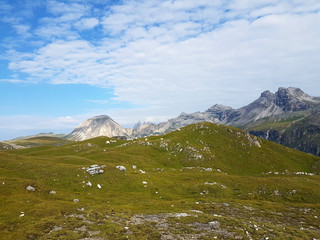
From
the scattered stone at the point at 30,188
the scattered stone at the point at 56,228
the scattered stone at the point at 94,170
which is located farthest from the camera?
the scattered stone at the point at 94,170

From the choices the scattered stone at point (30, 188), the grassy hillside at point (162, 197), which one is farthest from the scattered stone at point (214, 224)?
the scattered stone at point (30, 188)

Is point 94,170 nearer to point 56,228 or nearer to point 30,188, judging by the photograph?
point 30,188

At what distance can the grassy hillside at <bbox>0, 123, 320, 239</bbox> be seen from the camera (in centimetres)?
2766

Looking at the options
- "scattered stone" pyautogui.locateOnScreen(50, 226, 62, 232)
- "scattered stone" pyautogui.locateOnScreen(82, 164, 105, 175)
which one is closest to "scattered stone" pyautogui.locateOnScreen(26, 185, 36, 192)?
"scattered stone" pyautogui.locateOnScreen(82, 164, 105, 175)

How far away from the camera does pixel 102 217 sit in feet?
103

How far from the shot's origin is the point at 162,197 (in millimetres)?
54875

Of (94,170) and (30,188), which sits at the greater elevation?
(30,188)

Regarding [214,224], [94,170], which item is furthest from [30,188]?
[214,224]

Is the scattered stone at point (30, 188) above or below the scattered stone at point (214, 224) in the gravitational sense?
above

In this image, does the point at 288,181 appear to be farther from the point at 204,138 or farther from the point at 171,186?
the point at 204,138

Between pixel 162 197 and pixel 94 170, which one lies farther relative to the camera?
pixel 94 170

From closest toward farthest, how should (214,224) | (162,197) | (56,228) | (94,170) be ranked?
(56,228)
(214,224)
(162,197)
(94,170)

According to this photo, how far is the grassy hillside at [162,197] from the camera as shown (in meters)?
27.7

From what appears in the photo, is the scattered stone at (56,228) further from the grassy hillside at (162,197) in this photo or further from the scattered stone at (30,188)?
the scattered stone at (30,188)
